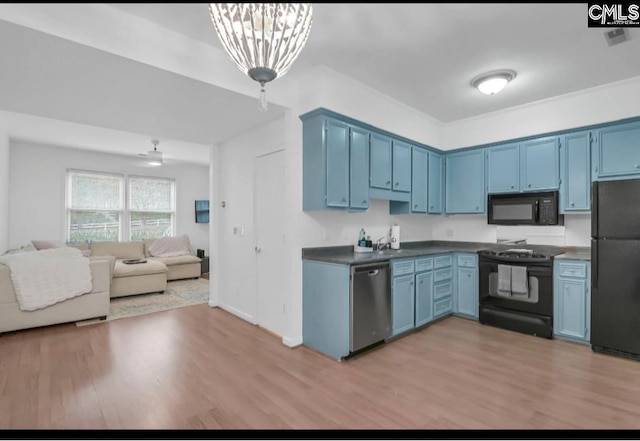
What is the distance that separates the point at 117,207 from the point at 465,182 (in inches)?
268

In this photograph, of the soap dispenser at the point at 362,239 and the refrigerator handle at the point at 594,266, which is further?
the soap dispenser at the point at 362,239

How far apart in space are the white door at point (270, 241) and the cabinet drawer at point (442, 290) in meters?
1.89

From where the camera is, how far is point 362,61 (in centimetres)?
290

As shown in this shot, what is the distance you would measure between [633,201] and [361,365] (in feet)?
9.45

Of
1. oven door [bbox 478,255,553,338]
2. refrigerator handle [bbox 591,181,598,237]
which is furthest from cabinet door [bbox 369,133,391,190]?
refrigerator handle [bbox 591,181,598,237]

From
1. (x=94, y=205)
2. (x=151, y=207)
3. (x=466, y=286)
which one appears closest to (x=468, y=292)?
(x=466, y=286)

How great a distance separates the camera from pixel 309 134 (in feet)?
10.3

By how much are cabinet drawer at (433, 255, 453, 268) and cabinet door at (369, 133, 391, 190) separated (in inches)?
42.6

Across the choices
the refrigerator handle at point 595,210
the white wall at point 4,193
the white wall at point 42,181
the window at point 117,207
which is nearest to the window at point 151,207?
the window at point 117,207

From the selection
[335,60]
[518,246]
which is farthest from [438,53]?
[518,246]

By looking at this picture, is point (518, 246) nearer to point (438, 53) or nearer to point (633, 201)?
point (633, 201)

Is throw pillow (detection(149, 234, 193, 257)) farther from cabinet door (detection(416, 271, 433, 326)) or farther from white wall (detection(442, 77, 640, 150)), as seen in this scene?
white wall (detection(442, 77, 640, 150))

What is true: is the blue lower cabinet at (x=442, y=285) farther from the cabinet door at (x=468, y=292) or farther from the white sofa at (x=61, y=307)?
the white sofa at (x=61, y=307)

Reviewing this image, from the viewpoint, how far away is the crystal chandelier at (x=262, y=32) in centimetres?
137
